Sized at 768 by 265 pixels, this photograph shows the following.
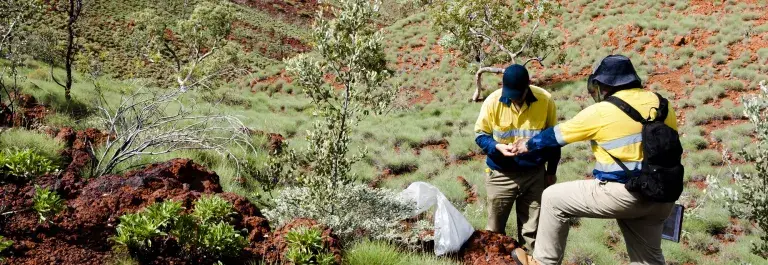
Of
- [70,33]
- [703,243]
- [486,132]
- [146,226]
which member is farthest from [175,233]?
[70,33]

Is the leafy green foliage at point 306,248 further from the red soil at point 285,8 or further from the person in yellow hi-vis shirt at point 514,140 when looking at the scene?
the red soil at point 285,8

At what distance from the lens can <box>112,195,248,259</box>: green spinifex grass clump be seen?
295 cm

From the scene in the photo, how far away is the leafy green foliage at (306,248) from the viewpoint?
3.19 metres

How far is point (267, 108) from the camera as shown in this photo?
64.3 feet

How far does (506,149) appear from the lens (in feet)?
12.9

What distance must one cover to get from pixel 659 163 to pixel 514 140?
1421mm

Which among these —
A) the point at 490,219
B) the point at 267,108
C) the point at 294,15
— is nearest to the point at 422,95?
the point at 267,108

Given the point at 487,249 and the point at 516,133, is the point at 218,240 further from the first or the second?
the point at 516,133

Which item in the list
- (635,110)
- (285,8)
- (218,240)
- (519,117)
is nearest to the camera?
(635,110)

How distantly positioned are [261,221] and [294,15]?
55.7 metres

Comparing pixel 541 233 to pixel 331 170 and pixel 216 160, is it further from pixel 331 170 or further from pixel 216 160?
pixel 216 160

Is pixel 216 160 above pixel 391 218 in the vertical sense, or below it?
below

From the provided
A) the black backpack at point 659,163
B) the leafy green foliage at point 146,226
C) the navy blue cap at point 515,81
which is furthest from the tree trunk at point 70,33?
the black backpack at point 659,163

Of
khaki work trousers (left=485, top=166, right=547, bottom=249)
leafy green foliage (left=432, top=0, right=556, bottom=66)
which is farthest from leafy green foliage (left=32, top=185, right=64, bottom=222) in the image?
leafy green foliage (left=432, top=0, right=556, bottom=66)
